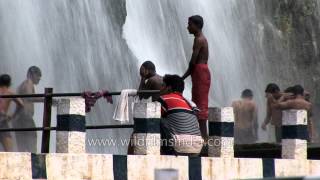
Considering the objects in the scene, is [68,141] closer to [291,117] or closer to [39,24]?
[291,117]

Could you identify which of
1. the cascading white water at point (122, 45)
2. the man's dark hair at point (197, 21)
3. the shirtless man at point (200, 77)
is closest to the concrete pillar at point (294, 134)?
the shirtless man at point (200, 77)

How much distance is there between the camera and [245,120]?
19.6 metres

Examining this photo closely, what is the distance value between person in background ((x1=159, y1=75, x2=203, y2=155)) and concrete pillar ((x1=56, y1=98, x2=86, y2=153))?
1.17 metres

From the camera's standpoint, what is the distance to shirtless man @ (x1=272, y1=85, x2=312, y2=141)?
1811cm

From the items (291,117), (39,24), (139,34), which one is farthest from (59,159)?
(139,34)

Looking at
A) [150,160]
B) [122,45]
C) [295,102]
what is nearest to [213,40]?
[122,45]

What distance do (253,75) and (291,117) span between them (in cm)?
1472

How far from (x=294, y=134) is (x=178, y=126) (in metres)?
2.08

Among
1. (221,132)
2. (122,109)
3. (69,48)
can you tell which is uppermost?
(69,48)

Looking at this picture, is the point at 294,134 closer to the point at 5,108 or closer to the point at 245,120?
the point at 5,108

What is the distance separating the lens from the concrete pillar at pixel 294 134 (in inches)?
593

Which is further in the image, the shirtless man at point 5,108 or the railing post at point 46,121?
the shirtless man at point 5,108

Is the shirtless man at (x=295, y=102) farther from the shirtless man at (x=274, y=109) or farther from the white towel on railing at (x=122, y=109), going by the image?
the white towel on railing at (x=122, y=109)

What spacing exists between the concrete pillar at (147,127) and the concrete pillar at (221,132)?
3.86 ft
